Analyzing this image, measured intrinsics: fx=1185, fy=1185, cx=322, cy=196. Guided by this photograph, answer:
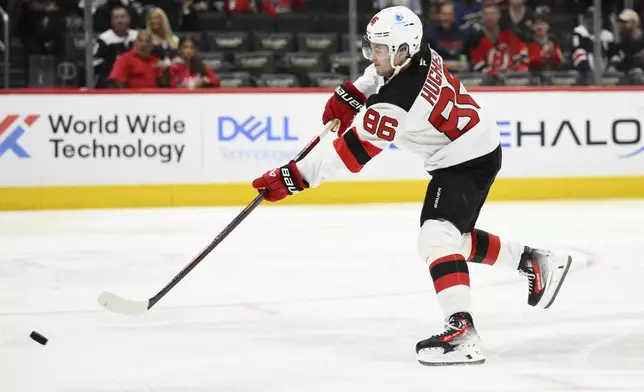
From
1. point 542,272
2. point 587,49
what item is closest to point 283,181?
point 542,272

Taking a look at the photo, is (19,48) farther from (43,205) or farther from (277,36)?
(277,36)

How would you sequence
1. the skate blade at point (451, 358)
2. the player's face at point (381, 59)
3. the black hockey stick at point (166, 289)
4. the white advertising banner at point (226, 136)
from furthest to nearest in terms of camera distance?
the white advertising banner at point (226, 136) → the black hockey stick at point (166, 289) → the player's face at point (381, 59) → the skate blade at point (451, 358)

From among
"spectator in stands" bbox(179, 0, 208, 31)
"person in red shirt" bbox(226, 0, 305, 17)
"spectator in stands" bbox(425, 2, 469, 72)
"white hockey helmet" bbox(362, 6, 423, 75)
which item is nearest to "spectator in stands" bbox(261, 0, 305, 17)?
"person in red shirt" bbox(226, 0, 305, 17)

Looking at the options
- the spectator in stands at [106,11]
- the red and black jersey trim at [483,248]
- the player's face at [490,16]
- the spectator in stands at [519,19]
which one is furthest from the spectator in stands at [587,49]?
the red and black jersey trim at [483,248]

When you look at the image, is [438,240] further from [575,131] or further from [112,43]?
[575,131]

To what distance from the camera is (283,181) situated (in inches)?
146

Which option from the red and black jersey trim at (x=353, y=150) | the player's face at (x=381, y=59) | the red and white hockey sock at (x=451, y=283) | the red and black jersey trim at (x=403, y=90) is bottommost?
the red and white hockey sock at (x=451, y=283)

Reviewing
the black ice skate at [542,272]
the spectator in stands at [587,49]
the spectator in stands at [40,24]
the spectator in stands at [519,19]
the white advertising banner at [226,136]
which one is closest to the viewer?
the black ice skate at [542,272]

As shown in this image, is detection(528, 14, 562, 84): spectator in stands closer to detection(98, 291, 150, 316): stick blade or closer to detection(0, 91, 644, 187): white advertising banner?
detection(0, 91, 644, 187): white advertising banner

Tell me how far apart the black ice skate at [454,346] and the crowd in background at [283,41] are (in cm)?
540

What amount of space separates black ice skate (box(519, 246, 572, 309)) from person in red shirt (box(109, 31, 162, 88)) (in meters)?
5.02

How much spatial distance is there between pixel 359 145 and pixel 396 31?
0.36m

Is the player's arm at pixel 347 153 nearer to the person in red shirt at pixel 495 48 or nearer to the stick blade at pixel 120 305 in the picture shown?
the stick blade at pixel 120 305

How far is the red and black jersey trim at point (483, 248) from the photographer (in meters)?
4.05
